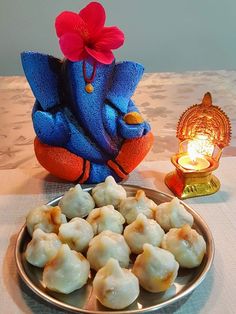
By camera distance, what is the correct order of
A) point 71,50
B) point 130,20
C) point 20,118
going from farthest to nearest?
point 130,20 < point 20,118 < point 71,50

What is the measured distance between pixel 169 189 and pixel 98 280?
0.30 m

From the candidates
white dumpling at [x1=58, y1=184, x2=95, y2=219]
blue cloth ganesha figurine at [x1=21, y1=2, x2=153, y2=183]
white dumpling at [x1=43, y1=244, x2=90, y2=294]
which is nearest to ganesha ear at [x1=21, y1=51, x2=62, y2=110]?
blue cloth ganesha figurine at [x1=21, y1=2, x2=153, y2=183]

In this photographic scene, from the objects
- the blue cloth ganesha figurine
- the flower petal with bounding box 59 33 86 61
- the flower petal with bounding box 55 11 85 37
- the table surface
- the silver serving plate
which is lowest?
the table surface

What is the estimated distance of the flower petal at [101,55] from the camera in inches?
23.8

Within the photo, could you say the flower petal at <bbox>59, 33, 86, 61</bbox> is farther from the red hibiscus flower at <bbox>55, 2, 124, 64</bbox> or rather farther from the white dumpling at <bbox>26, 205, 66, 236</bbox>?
the white dumpling at <bbox>26, 205, 66, 236</bbox>

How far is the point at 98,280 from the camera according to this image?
452 mm

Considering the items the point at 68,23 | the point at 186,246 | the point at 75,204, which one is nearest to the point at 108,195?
the point at 75,204

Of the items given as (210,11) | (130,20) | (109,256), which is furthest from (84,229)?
(210,11)

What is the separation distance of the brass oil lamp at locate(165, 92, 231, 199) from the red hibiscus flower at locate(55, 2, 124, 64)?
0.19m

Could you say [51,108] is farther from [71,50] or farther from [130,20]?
[130,20]

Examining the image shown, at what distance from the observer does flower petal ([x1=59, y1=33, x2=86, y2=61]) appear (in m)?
0.59

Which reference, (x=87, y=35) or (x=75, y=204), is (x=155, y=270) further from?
(x=87, y=35)

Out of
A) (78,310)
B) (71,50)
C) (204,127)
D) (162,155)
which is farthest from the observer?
(162,155)

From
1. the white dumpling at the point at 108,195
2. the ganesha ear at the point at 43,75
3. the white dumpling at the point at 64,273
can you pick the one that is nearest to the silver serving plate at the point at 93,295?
the white dumpling at the point at 64,273
